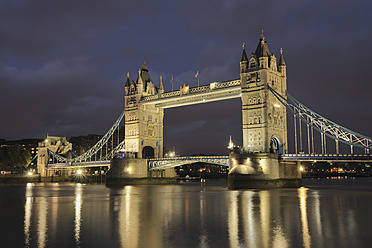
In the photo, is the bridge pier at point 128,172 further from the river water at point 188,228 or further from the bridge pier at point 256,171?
the river water at point 188,228

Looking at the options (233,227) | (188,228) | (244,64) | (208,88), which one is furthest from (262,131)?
(188,228)

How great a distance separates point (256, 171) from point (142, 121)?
2722 cm

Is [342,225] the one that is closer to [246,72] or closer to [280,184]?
[280,184]

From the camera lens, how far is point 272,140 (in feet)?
171

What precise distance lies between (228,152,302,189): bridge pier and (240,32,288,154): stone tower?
2.23 meters

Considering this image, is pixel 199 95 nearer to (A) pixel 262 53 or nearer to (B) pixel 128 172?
(A) pixel 262 53

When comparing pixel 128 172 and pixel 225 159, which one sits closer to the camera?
pixel 225 159

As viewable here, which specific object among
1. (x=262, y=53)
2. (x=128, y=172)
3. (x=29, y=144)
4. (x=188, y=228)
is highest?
(x=262, y=53)

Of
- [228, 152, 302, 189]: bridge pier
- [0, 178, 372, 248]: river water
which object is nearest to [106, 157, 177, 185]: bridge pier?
[228, 152, 302, 189]: bridge pier

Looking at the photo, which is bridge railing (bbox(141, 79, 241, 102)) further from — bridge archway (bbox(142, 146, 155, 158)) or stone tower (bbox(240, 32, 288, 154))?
bridge archway (bbox(142, 146, 155, 158))

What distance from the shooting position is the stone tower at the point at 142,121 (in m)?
67.8

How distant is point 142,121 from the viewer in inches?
2685

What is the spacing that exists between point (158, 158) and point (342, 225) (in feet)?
160

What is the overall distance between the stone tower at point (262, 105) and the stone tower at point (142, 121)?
22.1m
